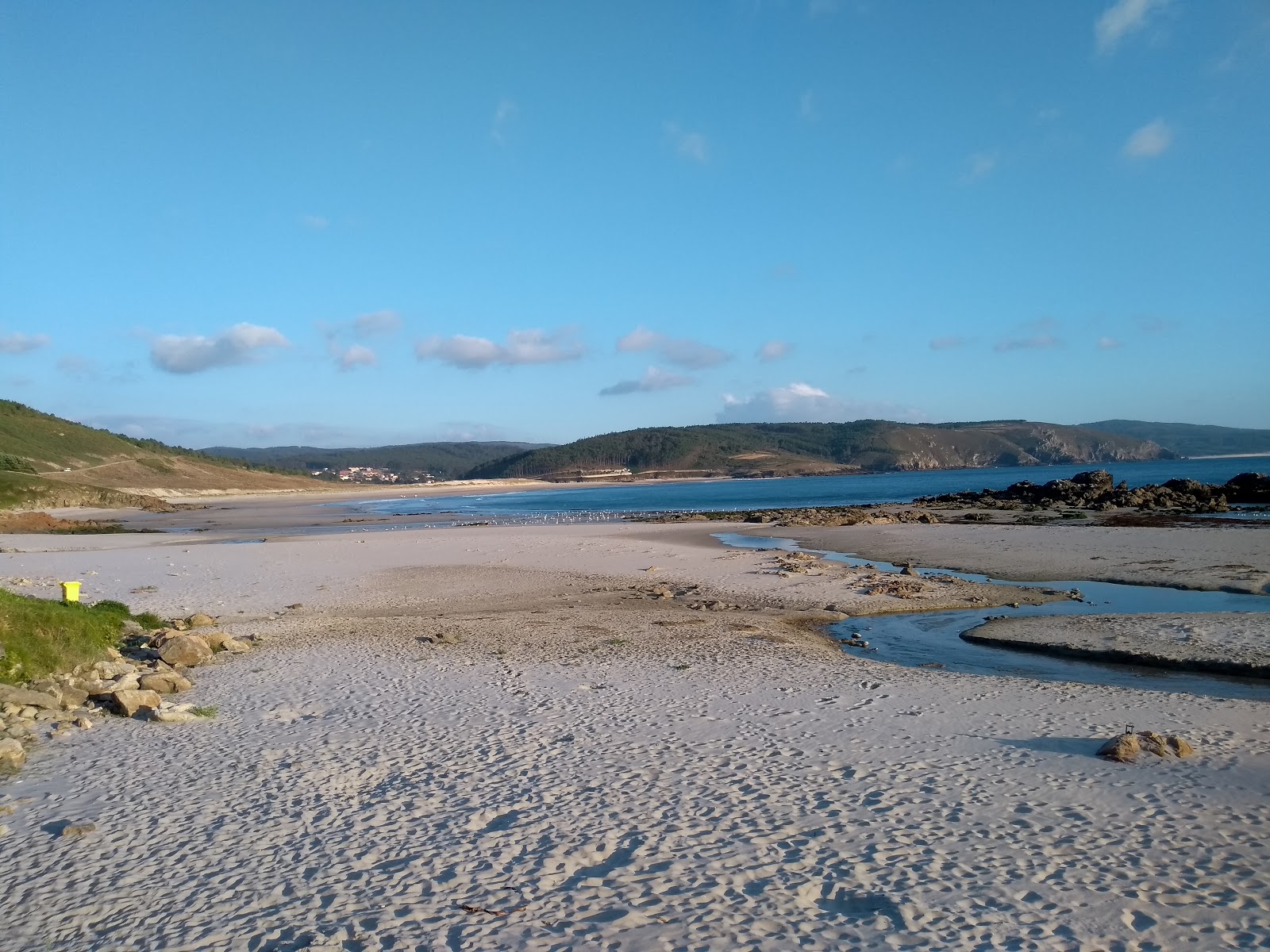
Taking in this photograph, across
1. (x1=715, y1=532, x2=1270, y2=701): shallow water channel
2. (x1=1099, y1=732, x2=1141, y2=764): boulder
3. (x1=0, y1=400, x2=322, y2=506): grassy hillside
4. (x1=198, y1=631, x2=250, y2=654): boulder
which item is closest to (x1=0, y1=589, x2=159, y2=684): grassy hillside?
(x1=198, y1=631, x2=250, y2=654): boulder

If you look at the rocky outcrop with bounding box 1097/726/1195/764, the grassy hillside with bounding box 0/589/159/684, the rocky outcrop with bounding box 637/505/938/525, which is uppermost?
the grassy hillside with bounding box 0/589/159/684

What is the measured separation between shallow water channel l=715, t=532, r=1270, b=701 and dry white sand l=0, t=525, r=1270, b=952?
1175 millimetres

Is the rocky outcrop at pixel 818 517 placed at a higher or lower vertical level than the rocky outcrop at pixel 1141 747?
lower

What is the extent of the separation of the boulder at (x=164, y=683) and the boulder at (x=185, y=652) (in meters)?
1.42

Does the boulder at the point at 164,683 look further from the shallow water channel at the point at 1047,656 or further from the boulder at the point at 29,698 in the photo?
the shallow water channel at the point at 1047,656

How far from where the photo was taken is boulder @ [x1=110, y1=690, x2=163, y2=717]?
1026cm

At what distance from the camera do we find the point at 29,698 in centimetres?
1013

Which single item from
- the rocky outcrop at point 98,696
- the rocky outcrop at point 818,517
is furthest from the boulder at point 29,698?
the rocky outcrop at point 818,517

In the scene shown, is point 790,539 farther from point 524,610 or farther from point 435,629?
point 435,629

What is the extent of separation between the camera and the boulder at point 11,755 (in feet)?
27.0

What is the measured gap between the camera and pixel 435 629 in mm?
16641

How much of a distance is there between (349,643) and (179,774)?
6964 mm

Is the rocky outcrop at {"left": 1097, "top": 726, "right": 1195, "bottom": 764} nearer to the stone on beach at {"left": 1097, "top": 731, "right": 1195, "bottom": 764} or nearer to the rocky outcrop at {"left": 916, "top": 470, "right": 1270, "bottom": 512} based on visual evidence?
the stone on beach at {"left": 1097, "top": 731, "right": 1195, "bottom": 764}

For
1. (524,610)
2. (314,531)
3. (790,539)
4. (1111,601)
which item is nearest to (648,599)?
(524,610)
